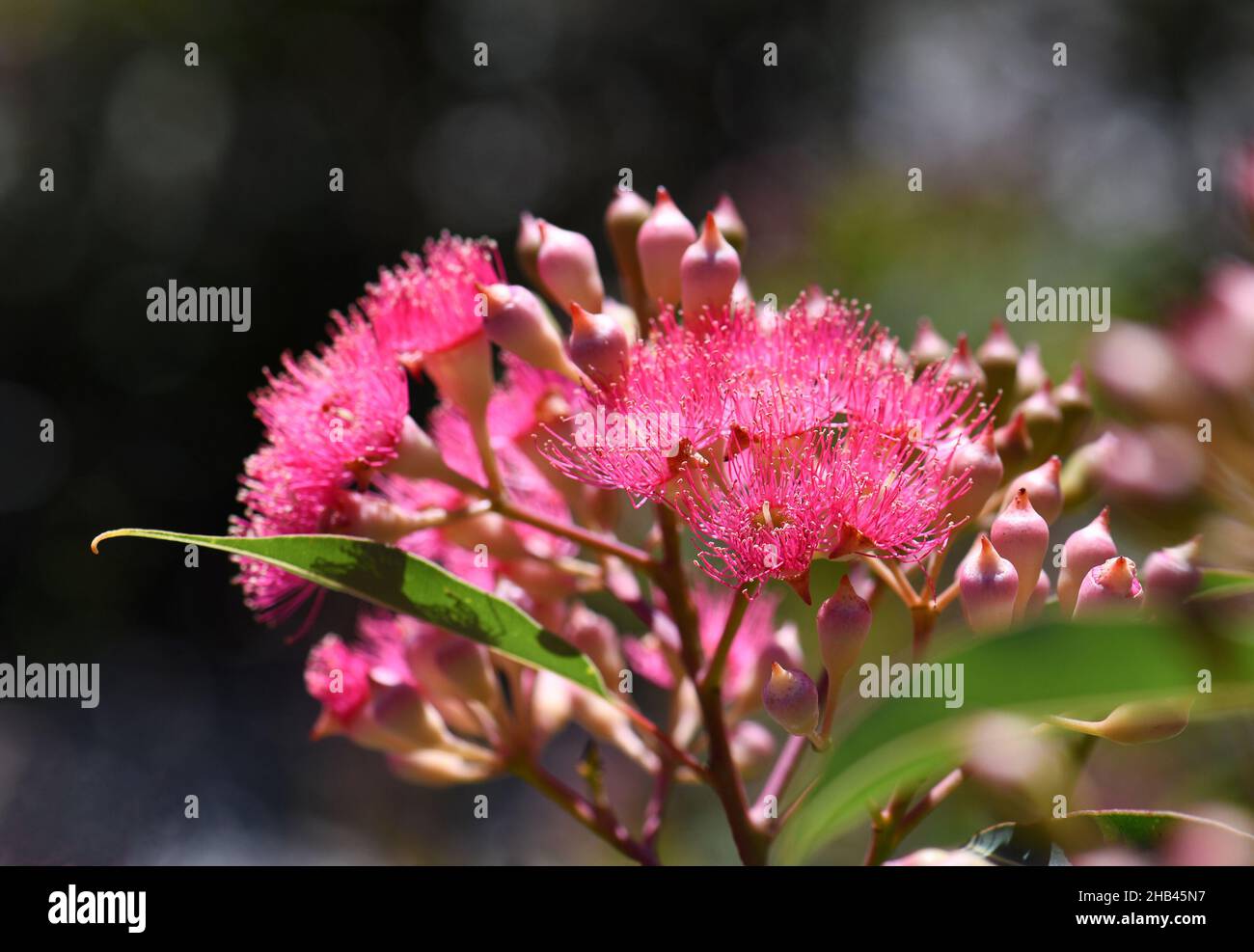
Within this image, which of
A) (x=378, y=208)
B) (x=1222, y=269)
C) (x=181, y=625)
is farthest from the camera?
(x=378, y=208)

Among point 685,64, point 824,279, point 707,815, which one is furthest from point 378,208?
point 707,815

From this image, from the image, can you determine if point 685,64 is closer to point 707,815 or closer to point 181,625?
point 181,625

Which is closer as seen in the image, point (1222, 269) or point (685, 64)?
point (1222, 269)

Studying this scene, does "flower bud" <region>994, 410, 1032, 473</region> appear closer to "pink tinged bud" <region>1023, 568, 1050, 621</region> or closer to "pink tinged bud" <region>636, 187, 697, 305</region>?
"pink tinged bud" <region>1023, 568, 1050, 621</region>

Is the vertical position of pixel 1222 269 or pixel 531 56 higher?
pixel 531 56

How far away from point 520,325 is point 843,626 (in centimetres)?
27

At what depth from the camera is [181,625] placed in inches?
151

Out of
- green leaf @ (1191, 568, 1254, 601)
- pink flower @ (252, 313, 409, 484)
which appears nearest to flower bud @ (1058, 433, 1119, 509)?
green leaf @ (1191, 568, 1254, 601)

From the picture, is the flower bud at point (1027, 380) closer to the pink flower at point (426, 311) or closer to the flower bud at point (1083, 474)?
the flower bud at point (1083, 474)

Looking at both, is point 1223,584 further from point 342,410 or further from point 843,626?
point 342,410

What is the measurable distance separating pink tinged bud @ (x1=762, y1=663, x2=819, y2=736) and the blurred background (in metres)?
1.93

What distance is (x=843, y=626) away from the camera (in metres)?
0.73

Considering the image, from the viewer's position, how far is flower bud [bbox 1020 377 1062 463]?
2.84 feet

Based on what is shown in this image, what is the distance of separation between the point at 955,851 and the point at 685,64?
Answer: 4345mm
